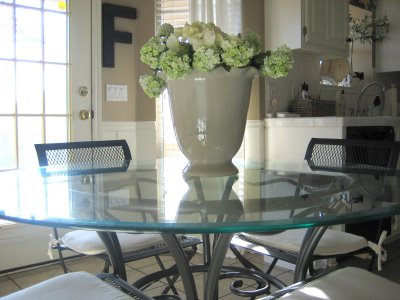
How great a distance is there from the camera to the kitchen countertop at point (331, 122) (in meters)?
3.03

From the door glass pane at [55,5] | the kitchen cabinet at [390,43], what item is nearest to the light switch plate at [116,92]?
the door glass pane at [55,5]

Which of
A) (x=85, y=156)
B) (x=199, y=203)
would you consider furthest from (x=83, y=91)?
(x=199, y=203)

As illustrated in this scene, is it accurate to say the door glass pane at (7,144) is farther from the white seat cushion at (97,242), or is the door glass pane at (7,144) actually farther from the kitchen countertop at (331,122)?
the kitchen countertop at (331,122)

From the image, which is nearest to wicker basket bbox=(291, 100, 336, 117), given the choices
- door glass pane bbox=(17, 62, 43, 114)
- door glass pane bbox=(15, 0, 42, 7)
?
door glass pane bbox=(17, 62, 43, 114)

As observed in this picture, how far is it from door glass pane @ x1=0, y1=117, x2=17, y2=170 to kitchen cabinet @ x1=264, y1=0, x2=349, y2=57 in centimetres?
216

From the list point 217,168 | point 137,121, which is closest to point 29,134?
point 137,121

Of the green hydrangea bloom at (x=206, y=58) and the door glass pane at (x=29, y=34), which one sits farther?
the door glass pane at (x=29, y=34)

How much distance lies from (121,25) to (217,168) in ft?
6.49

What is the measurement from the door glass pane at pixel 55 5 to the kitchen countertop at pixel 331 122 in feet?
5.89

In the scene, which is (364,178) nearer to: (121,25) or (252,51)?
(252,51)

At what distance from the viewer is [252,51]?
4.87 feet

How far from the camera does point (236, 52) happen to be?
144cm

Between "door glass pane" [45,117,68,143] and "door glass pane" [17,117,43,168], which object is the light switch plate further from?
"door glass pane" [17,117,43,168]

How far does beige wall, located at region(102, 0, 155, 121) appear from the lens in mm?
3221
